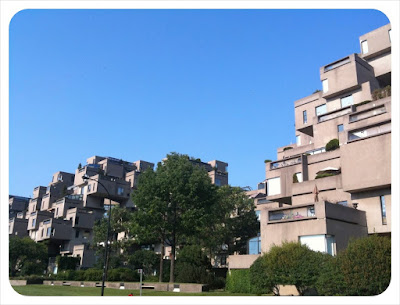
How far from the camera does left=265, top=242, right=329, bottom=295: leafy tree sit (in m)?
25.3

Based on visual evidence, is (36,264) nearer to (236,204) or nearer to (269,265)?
(236,204)

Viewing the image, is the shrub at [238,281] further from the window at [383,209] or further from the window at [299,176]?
the window at [299,176]

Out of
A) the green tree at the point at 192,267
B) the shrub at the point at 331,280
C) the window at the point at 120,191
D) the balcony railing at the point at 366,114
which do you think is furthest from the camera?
the window at the point at 120,191

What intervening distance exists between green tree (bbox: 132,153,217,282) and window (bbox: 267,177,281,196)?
5.86 meters

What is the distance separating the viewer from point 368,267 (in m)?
22.8

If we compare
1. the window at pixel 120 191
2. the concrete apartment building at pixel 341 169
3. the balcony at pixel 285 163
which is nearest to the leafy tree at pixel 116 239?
the window at pixel 120 191

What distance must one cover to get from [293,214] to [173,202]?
15538 mm

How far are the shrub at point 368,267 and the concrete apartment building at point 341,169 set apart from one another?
4.49 m

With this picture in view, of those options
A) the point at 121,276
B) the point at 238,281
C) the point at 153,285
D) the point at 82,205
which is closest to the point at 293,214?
the point at 238,281

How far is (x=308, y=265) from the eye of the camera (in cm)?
2548

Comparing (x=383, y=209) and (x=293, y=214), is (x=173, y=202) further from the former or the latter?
(x=383, y=209)

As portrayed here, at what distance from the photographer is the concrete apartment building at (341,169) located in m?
29.6

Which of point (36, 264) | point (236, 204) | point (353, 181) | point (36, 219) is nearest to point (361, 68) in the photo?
point (353, 181)

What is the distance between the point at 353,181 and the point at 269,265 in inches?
436
